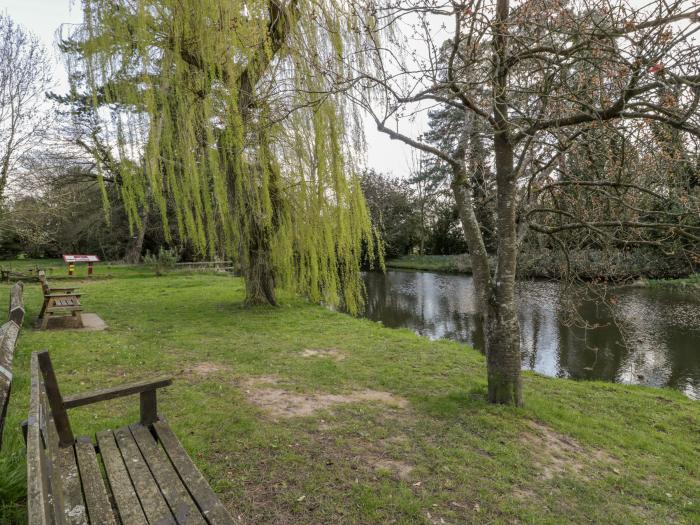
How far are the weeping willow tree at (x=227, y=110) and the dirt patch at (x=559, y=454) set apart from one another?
4.43 m

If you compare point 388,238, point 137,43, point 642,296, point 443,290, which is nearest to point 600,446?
point 137,43

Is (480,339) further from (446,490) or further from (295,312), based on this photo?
(446,490)

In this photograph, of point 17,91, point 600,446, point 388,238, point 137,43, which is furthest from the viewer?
point 388,238

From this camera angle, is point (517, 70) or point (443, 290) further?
point (443, 290)

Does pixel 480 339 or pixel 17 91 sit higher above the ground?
pixel 17 91

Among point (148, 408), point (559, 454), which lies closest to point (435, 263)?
point (559, 454)

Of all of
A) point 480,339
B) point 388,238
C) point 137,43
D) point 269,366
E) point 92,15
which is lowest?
point 480,339

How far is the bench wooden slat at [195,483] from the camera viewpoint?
188 centimetres

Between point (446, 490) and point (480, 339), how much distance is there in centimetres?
829

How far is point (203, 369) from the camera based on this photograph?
5.56m

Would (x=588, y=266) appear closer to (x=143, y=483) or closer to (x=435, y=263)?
(x=143, y=483)

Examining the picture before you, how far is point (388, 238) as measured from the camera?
33.4 m

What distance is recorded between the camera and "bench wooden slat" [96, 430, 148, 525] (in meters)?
1.89

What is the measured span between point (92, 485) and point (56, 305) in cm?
681
